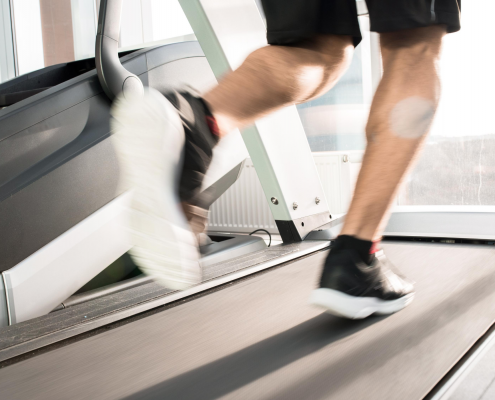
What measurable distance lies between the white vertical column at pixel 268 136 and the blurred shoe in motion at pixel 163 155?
858 millimetres

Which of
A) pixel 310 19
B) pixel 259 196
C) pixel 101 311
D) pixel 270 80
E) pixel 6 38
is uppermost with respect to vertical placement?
pixel 6 38

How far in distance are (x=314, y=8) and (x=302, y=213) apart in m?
1.11

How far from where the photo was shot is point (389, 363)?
0.66 meters

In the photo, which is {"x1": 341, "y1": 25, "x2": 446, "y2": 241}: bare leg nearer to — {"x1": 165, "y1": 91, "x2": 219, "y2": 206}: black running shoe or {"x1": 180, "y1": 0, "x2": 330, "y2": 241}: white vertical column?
{"x1": 165, "y1": 91, "x2": 219, "y2": 206}: black running shoe

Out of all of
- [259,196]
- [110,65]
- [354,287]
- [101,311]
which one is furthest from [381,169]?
[259,196]

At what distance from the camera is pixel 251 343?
77cm

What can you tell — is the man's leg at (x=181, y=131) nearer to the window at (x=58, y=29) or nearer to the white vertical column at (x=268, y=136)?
the white vertical column at (x=268, y=136)

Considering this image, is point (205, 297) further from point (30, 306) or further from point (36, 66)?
point (36, 66)

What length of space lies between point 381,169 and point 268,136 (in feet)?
3.25

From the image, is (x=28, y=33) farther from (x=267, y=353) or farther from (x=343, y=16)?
(x=267, y=353)

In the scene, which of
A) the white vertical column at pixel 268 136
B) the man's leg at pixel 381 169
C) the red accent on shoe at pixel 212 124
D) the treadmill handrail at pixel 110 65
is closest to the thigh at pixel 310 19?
the man's leg at pixel 381 169

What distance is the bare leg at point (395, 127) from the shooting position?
0.80m

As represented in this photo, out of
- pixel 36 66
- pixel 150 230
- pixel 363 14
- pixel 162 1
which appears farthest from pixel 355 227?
pixel 36 66

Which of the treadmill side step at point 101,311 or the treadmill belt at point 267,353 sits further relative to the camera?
the treadmill side step at point 101,311
